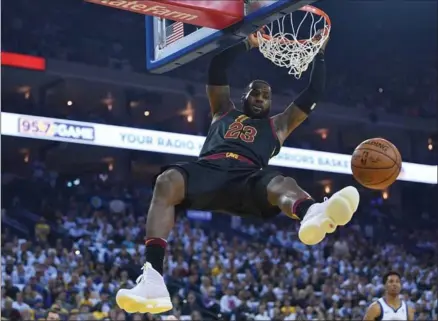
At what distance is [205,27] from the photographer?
5.42m

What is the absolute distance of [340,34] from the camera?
2050 centimetres

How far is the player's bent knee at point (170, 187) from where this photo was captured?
4.67 meters

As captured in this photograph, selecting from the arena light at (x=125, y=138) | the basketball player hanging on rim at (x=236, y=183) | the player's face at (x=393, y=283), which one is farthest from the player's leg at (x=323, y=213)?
the arena light at (x=125, y=138)

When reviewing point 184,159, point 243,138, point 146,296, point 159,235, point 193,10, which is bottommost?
point 146,296

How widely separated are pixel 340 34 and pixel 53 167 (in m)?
8.35

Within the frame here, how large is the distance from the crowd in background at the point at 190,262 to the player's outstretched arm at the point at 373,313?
12.7 feet

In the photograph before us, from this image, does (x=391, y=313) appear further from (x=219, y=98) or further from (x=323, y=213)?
(x=323, y=213)

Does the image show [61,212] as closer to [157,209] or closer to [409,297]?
[409,297]

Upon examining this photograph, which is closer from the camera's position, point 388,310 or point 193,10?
point 193,10

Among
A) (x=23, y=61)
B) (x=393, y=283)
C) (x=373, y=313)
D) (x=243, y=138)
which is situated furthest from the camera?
(x=23, y=61)

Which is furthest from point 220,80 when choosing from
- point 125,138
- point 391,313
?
point 125,138

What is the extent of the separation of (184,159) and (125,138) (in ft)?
13.0

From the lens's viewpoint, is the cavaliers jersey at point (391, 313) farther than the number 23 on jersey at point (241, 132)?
Yes

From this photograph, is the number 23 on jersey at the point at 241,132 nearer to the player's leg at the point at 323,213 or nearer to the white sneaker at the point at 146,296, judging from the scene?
the player's leg at the point at 323,213
